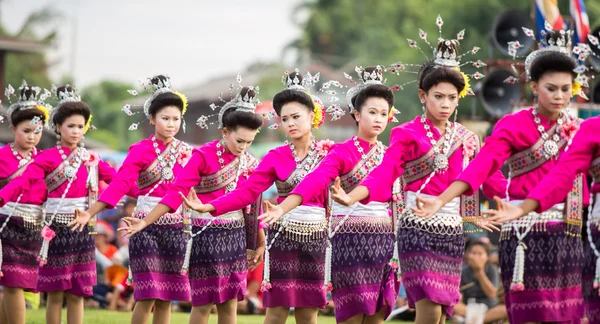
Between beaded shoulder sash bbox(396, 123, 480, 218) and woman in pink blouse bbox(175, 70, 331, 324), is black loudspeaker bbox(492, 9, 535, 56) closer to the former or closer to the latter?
woman in pink blouse bbox(175, 70, 331, 324)

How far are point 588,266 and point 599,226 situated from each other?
23cm

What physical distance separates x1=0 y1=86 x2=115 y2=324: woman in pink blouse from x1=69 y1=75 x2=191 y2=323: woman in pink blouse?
698 millimetres

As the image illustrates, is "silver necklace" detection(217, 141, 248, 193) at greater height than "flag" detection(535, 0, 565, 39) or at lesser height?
lesser

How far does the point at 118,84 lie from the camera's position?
6312cm

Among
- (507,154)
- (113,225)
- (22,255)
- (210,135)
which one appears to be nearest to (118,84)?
(210,135)

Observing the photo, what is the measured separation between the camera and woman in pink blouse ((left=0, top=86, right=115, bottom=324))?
28.9 feet

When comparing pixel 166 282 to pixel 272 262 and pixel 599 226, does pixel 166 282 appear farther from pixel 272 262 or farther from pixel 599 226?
pixel 599 226

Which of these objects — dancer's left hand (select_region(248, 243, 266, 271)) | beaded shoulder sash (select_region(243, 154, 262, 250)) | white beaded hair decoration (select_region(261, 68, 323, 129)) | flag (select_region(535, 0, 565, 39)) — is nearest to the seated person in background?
dancer's left hand (select_region(248, 243, 266, 271))

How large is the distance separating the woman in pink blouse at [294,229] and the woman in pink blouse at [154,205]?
110 centimetres

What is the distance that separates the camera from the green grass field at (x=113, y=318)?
34.9 ft

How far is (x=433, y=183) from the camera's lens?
657 centimetres

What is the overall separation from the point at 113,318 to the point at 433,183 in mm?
5657

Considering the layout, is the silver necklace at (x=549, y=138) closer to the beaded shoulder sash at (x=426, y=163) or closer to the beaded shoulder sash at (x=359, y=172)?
the beaded shoulder sash at (x=426, y=163)

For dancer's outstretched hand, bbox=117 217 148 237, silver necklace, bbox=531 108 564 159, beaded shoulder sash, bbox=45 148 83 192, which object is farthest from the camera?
beaded shoulder sash, bbox=45 148 83 192
